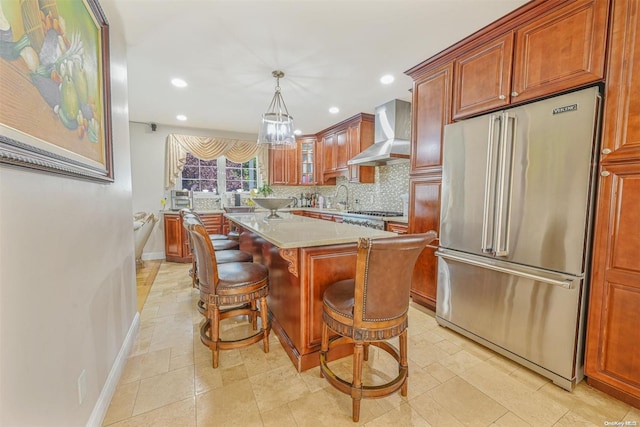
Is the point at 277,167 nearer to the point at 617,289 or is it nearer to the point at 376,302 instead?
the point at 376,302

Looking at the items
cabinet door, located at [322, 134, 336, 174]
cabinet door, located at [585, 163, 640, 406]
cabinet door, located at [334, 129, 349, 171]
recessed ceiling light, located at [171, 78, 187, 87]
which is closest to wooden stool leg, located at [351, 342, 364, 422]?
cabinet door, located at [585, 163, 640, 406]

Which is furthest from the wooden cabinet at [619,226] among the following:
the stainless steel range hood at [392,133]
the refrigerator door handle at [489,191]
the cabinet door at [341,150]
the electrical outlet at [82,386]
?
the cabinet door at [341,150]

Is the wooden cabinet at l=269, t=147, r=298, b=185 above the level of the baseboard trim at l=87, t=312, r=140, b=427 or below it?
above

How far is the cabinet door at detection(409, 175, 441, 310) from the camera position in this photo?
2625mm

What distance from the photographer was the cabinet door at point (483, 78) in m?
2.01

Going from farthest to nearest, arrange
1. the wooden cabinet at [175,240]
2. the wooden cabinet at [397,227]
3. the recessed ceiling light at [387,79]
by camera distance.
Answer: the wooden cabinet at [175,240] → the wooden cabinet at [397,227] → the recessed ceiling light at [387,79]

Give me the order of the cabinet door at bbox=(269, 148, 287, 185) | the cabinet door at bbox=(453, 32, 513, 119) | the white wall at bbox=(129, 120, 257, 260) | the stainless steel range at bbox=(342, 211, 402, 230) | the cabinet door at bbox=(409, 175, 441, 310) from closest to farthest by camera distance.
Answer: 1. the cabinet door at bbox=(453, 32, 513, 119)
2. the cabinet door at bbox=(409, 175, 441, 310)
3. the stainless steel range at bbox=(342, 211, 402, 230)
4. the white wall at bbox=(129, 120, 257, 260)
5. the cabinet door at bbox=(269, 148, 287, 185)

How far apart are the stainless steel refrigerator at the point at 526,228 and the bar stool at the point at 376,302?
2.95ft

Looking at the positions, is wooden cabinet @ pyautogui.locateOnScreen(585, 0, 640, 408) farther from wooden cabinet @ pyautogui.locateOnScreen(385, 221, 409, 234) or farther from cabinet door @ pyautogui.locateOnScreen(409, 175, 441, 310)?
wooden cabinet @ pyautogui.locateOnScreen(385, 221, 409, 234)

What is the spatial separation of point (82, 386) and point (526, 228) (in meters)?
2.62

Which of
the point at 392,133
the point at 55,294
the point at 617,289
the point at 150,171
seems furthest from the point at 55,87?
the point at 150,171

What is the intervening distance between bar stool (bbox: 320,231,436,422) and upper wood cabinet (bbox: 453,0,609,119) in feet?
4.48

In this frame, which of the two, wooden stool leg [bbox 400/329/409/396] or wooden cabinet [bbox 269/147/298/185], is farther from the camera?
wooden cabinet [bbox 269/147/298/185]

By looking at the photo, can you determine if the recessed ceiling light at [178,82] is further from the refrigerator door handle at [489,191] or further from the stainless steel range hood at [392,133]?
the refrigerator door handle at [489,191]
